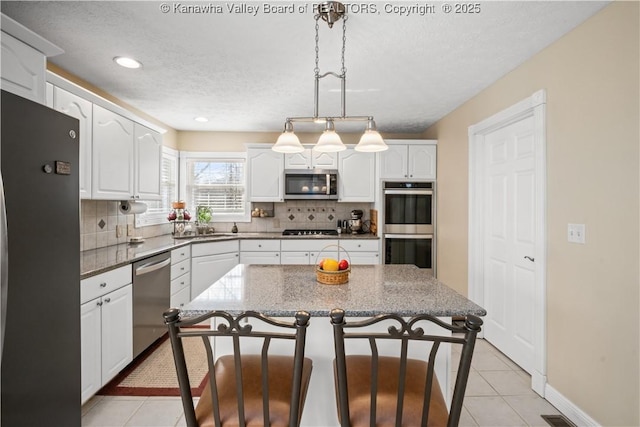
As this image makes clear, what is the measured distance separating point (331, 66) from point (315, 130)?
217cm

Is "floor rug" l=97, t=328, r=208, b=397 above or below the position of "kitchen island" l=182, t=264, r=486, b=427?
below

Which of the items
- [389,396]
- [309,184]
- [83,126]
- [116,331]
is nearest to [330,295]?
[389,396]

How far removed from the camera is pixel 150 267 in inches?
111

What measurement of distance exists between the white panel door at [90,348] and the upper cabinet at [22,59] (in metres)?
1.23

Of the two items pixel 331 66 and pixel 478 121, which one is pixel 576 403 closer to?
pixel 478 121

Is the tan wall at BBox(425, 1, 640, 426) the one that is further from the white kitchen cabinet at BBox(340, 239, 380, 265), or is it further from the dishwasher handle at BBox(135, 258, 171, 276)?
the dishwasher handle at BBox(135, 258, 171, 276)

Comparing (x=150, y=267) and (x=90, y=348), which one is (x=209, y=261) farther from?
(x=90, y=348)

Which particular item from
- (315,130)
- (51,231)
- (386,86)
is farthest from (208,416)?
(315,130)

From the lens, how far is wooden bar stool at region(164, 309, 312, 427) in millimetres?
1014

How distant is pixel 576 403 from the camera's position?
2002 millimetres

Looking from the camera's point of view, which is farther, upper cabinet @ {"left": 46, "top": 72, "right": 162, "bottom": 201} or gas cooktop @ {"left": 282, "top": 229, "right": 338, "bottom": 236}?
gas cooktop @ {"left": 282, "top": 229, "right": 338, "bottom": 236}

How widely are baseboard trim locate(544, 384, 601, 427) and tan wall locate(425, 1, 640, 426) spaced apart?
28 millimetres

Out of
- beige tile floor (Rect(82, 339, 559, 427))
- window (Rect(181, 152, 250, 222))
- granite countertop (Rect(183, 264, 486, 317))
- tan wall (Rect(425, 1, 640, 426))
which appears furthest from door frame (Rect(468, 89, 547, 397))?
window (Rect(181, 152, 250, 222))

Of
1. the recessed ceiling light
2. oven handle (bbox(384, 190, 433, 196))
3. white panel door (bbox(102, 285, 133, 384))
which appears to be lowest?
white panel door (bbox(102, 285, 133, 384))
